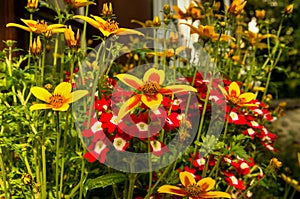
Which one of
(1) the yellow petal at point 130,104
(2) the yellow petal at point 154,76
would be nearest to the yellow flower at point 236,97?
(2) the yellow petal at point 154,76

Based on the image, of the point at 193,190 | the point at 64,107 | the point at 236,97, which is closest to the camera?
the point at 64,107

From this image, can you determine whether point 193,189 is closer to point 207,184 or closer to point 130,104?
point 207,184

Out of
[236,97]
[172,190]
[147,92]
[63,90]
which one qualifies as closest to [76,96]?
[63,90]

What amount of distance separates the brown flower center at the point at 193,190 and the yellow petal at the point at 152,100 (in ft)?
0.64

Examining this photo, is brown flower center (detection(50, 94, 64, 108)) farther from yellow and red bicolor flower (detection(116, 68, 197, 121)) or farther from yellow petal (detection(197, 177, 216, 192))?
yellow petal (detection(197, 177, 216, 192))

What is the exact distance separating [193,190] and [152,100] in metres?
0.21

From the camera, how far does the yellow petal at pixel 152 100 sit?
0.88m

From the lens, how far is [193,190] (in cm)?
98

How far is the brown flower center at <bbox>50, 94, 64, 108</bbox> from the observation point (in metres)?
0.90

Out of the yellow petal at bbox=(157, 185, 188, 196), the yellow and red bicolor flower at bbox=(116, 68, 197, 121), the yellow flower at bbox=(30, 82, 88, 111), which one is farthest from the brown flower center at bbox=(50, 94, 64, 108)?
the yellow petal at bbox=(157, 185, 188, 196)

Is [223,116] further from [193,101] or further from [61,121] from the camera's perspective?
[61,121]

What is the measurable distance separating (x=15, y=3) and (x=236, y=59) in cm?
79

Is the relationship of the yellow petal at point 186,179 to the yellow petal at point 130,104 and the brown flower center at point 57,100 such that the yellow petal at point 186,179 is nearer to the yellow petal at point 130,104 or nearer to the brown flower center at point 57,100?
the yellow petal at point 130,104

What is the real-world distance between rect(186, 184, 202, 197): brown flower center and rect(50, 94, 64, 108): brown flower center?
0.31m
